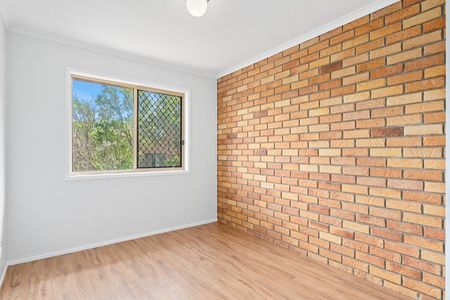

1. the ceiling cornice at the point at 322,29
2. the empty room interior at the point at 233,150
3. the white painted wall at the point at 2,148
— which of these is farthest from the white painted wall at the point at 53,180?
the ceiling cornice at the point at 322,29

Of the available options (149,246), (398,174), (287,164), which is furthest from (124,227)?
(398,174)

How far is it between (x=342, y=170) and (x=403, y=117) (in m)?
0.69

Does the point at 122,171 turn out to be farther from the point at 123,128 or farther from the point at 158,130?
the point at 158,130

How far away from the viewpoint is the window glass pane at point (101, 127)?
3.00 metres

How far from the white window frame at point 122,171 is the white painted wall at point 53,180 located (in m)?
0.05

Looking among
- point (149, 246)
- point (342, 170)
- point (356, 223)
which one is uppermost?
point (342, 170)

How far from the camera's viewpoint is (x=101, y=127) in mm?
3166

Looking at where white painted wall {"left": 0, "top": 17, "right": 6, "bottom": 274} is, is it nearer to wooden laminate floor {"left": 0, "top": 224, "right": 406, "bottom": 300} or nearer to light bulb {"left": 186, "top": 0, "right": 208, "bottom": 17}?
wooden laminate floor {"left": 0, "top": 224, "right": 406, "bottom": 300}

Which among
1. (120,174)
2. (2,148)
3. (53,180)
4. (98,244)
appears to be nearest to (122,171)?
(120,174)

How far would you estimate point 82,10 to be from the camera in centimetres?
221

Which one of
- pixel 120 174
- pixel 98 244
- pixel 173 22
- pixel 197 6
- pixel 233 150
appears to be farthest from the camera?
pixel 233 150

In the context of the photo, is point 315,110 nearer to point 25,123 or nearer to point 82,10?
point 82,10

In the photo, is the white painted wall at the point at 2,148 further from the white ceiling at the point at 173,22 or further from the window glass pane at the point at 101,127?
the window glass pane at the point at 101,127

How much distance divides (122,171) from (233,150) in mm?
1603
